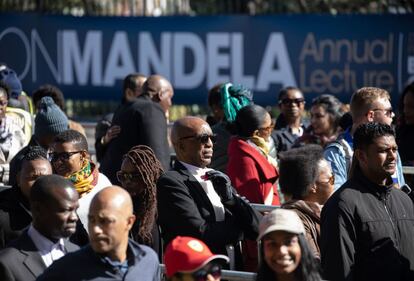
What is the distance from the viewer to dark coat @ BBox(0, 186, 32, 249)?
6516 millimetres

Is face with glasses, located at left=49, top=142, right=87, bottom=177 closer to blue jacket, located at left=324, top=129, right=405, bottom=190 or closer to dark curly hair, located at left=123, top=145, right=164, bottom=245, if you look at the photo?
dark curly hair, located at left=123, top=145, right=164, bottom=245

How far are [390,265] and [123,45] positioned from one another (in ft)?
33.9

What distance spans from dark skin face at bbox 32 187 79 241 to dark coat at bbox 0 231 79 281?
11 cm

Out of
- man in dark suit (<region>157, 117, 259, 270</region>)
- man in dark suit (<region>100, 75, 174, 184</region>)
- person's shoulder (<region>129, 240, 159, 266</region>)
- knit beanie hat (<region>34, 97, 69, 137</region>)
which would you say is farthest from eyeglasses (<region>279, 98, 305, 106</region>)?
person's shoulder (<region>129, 240, 159, 266</region>)

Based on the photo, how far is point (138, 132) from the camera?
9156 mm

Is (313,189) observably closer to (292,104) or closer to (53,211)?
(53,211)

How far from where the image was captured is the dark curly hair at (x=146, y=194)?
6.88m

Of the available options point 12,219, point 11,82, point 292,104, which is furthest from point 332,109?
point 12,219

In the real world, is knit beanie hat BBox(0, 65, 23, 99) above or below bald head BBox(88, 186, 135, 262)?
below

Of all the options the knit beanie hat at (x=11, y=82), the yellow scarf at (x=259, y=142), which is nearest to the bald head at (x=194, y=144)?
the yellow scarf at (x=259, y=142)

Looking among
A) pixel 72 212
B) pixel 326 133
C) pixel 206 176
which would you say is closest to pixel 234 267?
pixel 206 176

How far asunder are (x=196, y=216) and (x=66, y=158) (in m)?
1.23

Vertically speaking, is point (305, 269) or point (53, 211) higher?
point (53, 211)

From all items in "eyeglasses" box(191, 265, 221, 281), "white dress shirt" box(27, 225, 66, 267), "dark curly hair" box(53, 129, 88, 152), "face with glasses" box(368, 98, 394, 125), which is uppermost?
"face with glasses" box(368, 98, 394, 125)
